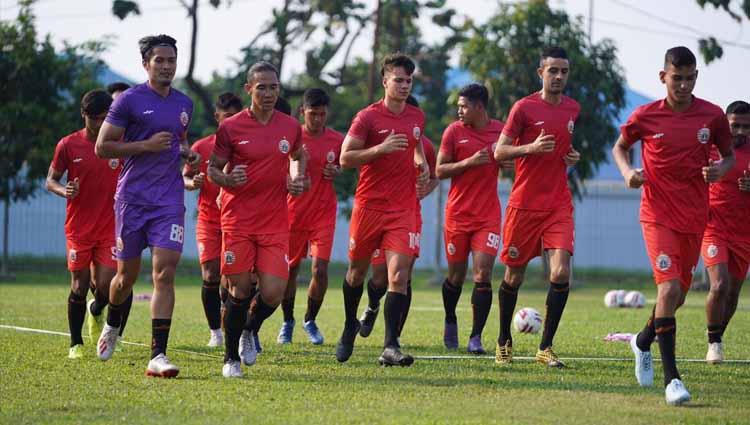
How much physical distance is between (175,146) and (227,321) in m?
1.52

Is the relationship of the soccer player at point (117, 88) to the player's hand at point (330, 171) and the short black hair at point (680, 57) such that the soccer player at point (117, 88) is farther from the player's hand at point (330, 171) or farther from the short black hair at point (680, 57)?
the short black hair at point (680, 57)

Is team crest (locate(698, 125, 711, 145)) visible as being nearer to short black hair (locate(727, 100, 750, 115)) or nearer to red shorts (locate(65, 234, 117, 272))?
short black hair (locate(727, 100, 750, 115))

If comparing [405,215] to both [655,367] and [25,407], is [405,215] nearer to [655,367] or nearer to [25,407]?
[655,367]

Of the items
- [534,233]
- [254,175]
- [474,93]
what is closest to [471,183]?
[474,93]

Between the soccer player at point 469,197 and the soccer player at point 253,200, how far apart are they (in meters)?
2.84

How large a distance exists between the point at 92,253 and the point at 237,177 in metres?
2.82

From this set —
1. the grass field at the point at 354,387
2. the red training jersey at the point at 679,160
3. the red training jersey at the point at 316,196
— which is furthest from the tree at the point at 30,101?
the red training jersey at the point at 679,160

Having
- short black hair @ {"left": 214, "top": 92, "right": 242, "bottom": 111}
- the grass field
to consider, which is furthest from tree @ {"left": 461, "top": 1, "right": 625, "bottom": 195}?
short black hair @ {"left": 214, "top": 92, "right": 242, "bottom": 111}

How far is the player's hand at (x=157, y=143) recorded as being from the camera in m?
10.8

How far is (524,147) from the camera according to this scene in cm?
1169

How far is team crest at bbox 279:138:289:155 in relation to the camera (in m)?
11.3

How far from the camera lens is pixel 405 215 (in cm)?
1191

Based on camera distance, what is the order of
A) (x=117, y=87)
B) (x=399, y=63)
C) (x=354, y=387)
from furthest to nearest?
(x=117, y=87) < (x=399, y=63) < (x=354, y=387)

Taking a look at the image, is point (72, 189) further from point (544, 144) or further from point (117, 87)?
point (544, 144)
